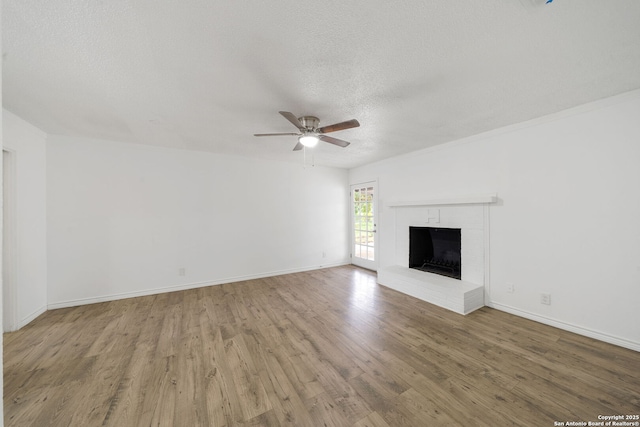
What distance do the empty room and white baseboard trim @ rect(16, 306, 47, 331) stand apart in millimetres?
67

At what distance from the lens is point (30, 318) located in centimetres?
307

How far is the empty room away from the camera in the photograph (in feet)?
5.76

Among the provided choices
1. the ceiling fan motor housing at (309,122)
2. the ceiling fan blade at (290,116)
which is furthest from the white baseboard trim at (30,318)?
the ceiling fan motor housing at (309,122)

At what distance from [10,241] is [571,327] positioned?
6213 mm

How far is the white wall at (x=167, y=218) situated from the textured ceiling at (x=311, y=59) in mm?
885

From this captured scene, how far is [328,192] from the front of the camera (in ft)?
18.7

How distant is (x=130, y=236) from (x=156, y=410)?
2821 millimetres

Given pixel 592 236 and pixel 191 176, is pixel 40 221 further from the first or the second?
pixel 592 236

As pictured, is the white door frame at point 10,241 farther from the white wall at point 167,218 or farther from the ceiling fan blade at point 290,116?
the ceiling fan blade at point 290,116

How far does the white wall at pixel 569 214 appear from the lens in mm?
2479

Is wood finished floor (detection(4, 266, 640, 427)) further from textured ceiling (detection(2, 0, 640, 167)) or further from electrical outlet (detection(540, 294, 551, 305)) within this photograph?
textured ceiling (detection(2, 0, 640, 167))

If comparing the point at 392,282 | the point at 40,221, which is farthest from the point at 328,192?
the point at 40,221

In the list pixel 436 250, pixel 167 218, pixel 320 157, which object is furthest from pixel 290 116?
pixel 436 250

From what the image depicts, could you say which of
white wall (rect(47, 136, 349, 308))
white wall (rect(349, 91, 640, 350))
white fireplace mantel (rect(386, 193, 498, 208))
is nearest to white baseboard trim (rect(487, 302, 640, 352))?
white wall (rect(349, 91, 640, 350))
